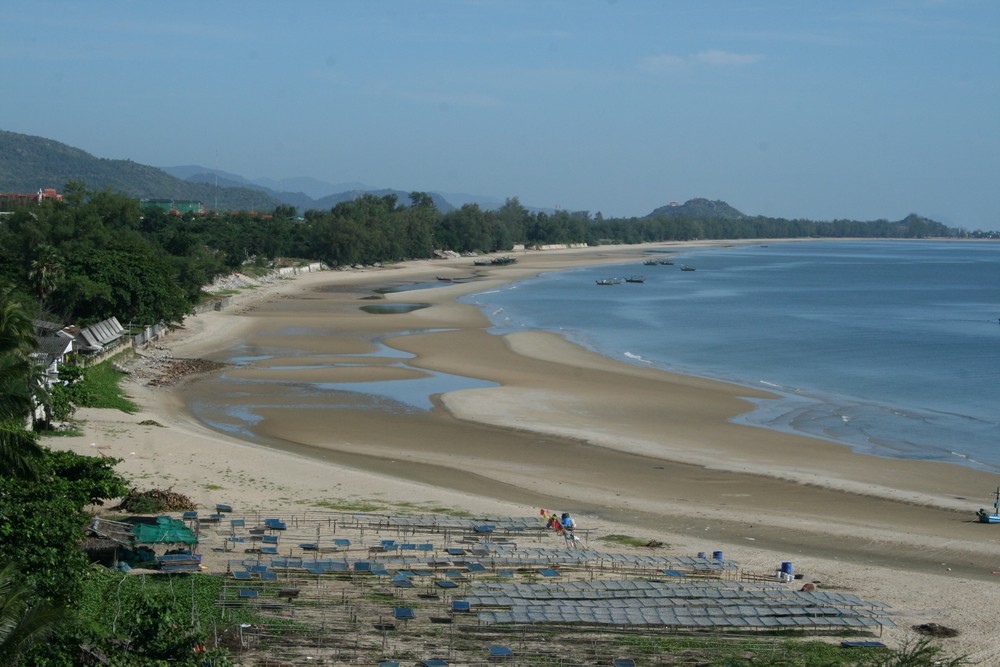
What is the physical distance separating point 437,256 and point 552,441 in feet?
367

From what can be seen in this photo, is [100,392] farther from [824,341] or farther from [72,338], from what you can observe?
[824,341]

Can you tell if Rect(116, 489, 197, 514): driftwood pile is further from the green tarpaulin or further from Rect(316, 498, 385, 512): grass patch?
Rect(316, 498, 385, 512): grass patch

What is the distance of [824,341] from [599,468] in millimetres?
34852

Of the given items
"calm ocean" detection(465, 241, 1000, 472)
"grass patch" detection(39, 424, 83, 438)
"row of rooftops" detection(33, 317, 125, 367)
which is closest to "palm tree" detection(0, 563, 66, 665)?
"grass patch" detection(39, 424, 83, 438)

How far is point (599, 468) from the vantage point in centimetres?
2955

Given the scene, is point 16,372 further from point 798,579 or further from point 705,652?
point 798,579

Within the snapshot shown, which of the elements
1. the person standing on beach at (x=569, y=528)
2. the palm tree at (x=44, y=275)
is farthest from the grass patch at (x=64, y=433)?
the palm tree at (x=44, y=275)

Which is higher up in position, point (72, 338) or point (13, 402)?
point (13, 402)

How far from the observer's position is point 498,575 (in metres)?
19.6

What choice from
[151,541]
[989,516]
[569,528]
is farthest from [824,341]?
[151,541]

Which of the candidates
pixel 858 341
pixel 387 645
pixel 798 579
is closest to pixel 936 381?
pixel 858 341

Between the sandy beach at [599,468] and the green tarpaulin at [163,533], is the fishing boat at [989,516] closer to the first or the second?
the sandy beach at [599,468]

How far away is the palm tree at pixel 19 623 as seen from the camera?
9969 mm

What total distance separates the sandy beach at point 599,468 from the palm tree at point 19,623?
506 inches
